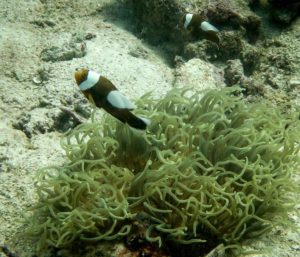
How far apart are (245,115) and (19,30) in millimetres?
3120

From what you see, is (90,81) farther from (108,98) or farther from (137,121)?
(137,121)

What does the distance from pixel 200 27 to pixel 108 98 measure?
2.23m

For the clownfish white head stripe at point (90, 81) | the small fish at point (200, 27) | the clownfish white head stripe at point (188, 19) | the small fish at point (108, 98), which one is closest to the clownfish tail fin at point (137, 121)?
the small fish at point (108, 98)

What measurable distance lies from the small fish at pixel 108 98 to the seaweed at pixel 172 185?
13.8 inches

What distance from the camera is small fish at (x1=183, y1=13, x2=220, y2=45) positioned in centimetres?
416

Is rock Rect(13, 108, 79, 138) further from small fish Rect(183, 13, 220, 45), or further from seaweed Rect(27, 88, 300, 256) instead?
small fish Rect(183, 13, 220, 45)

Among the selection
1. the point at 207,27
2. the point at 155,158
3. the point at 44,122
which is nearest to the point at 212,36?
the point at 207,27

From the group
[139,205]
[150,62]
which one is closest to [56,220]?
[139,205]

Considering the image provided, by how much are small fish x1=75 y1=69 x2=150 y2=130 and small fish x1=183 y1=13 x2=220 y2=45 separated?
2.13 meters

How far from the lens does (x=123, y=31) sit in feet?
16.6

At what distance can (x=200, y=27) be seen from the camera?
418cm

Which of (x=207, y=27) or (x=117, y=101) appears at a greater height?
(x=117, y=101)

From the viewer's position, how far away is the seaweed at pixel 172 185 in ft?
7.86

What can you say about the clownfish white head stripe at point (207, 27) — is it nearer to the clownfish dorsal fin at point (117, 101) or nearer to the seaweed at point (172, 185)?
the seaweed at point (172, 185)
